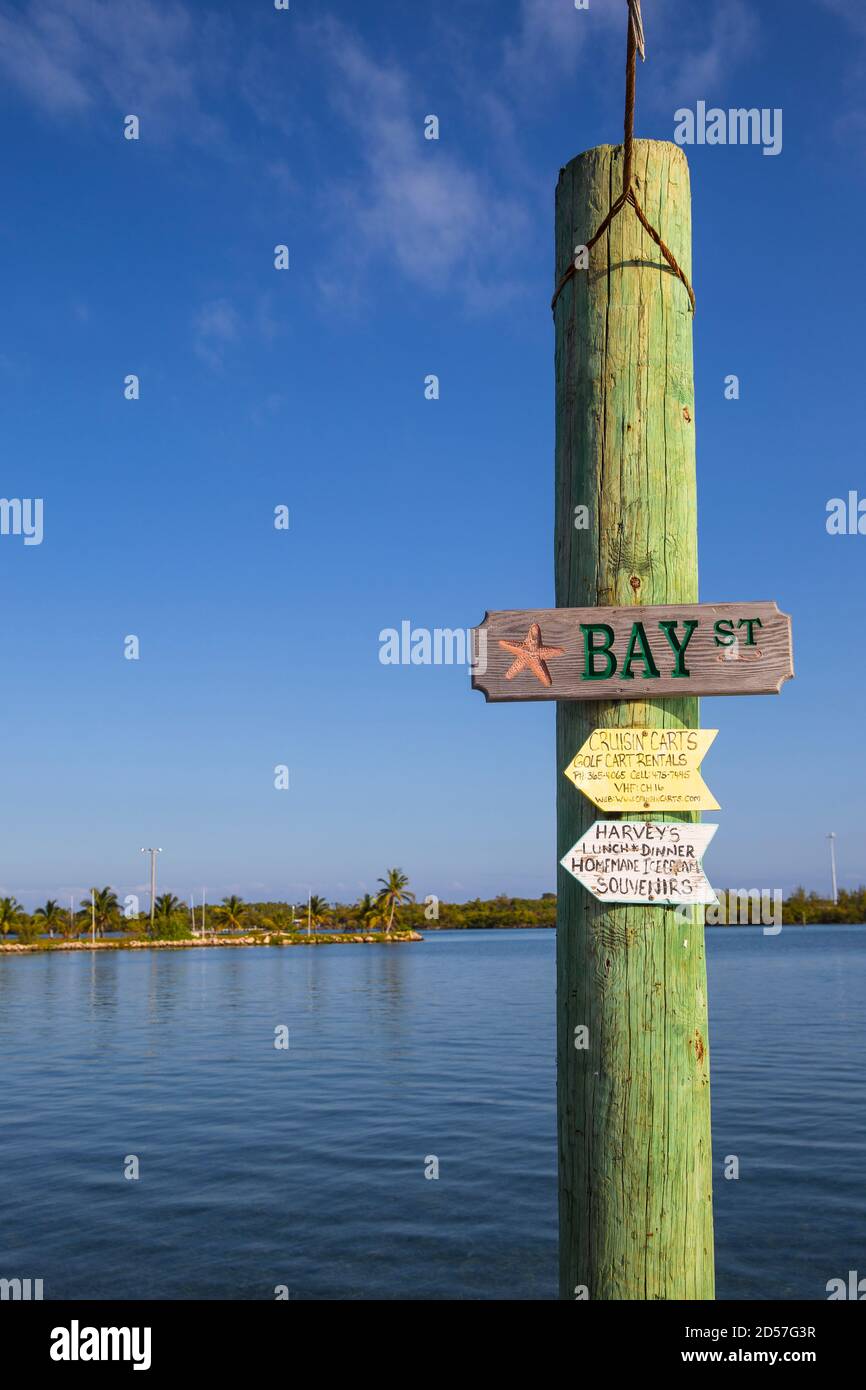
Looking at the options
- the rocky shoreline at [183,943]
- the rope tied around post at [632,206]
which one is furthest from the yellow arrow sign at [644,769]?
the rocky shoreline at [183,943]

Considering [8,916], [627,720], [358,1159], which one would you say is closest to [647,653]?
[627,720]

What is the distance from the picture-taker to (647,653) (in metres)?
3.87

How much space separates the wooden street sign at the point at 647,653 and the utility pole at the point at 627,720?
0.29 feet

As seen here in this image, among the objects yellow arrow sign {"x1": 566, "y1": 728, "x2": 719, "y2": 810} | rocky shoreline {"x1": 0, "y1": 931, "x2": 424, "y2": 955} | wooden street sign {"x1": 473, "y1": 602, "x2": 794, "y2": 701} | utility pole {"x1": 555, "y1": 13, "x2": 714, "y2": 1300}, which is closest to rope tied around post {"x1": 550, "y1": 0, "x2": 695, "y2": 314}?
utility pole {"x1": 555, "y1": 13, "x2": 714, "y2": 1300}

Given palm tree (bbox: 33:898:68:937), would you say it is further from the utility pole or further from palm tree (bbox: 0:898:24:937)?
the utility pole

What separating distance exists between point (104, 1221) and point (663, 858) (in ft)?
46.3

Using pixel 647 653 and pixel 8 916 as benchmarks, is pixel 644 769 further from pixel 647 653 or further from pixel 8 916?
pixel 8 916

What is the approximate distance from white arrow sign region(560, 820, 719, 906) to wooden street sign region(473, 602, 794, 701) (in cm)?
50

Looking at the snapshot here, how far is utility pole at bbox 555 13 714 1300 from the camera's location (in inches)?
143

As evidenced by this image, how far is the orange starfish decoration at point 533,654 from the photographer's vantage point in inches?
154

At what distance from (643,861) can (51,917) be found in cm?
18579

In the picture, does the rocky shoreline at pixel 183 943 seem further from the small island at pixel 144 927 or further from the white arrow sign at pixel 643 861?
the white arrow sign at pixel 643 861
